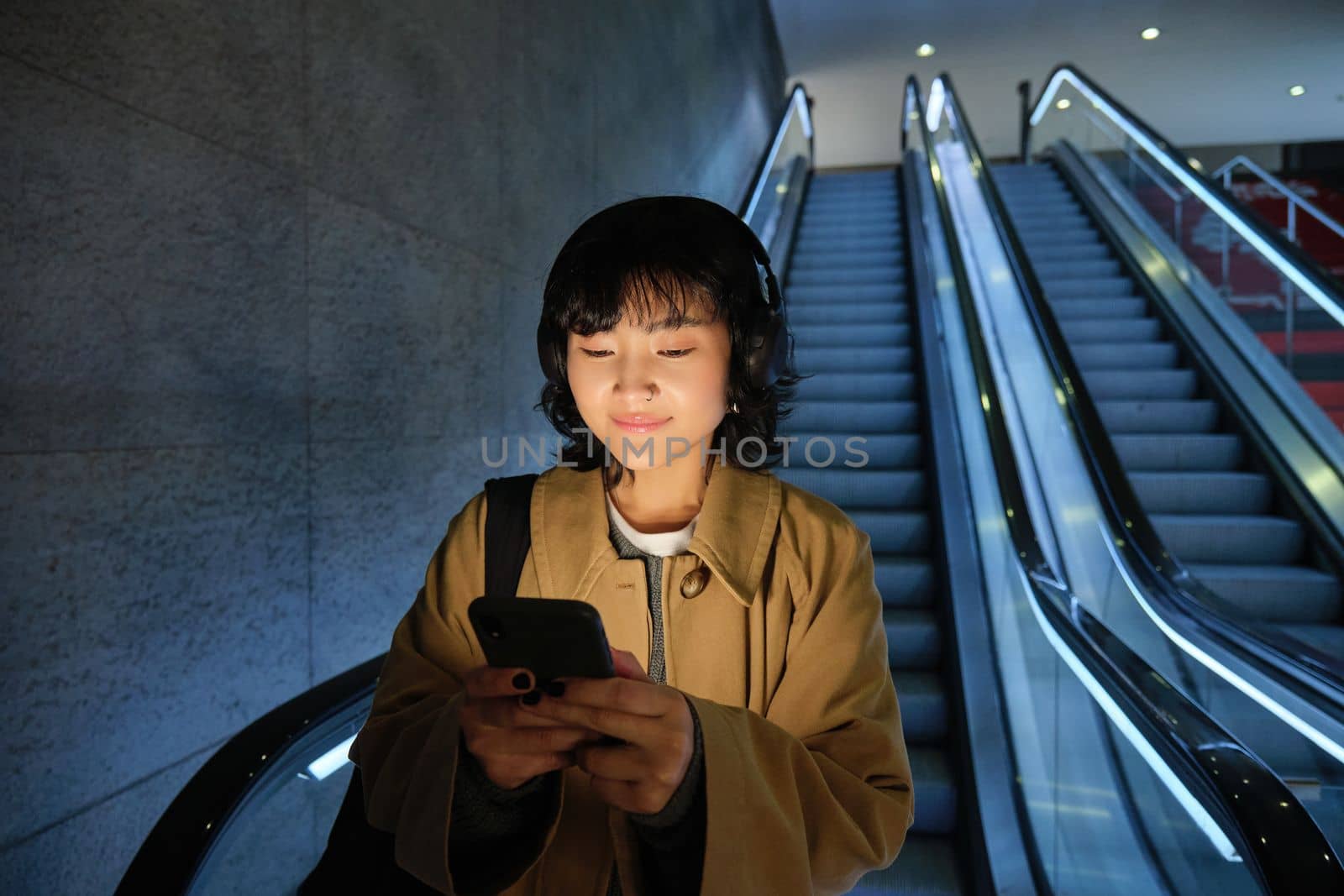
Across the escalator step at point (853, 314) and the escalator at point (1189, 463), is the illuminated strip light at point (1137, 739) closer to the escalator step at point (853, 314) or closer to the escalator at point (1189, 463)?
the escalator at point (1189, 463)

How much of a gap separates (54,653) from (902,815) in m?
1.57

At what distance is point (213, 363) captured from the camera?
6.02 ft

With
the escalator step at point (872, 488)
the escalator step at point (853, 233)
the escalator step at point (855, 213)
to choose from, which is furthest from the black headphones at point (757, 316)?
the escalator step at point (855, 213)

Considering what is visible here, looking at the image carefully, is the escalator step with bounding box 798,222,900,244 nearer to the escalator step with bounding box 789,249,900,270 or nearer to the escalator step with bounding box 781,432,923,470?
the escalator step with bounding box 789,249,900,270

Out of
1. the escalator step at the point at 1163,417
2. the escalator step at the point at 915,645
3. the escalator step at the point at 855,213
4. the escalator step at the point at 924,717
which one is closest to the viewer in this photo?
the escalator step at the point at 924,717

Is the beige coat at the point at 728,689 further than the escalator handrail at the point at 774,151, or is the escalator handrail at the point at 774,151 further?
the escalator handrail at the point at 774,151

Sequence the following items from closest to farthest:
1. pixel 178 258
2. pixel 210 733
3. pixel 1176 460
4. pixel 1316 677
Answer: pixel 178 258 → pixel 210 733 → pixel 1316 677 → pixel 1176 460

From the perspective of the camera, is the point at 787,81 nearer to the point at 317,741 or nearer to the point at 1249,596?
the point at 1249,596

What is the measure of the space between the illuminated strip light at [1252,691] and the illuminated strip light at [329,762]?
2301 millimetres

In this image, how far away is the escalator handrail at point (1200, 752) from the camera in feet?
3.34

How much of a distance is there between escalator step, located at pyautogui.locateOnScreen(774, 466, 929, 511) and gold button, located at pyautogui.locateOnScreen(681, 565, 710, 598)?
321 cm

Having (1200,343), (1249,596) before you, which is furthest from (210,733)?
(1200,343)

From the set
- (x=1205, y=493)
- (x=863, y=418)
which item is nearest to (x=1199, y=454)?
(x=1205, y=493)

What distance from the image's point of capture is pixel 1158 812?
1.83 m
